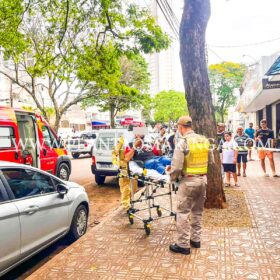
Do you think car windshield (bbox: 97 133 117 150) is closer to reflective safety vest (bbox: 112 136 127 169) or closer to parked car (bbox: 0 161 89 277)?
reflective safety vest (bbox: 112 136 127 169)

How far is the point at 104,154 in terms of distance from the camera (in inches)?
391

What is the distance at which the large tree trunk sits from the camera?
6246 mm

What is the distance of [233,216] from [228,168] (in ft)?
10.9

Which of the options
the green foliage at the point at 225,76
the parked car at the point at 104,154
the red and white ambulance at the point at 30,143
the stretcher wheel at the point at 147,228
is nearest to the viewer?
the stretcher wheel at the point at 147,228

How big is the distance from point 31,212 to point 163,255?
5.84 feet

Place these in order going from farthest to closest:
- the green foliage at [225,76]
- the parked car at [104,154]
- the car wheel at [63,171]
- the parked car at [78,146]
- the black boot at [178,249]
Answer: the green foliage at [225,76], the parked car at [78,146], the car wheel at [63,171], the parked car at [104,154], the black boot at [178,249]

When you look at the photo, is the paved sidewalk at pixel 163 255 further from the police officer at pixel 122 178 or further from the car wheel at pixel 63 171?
the car wheel at pixel 63 171

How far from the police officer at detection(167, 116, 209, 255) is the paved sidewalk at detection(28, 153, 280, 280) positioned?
27 centimetres

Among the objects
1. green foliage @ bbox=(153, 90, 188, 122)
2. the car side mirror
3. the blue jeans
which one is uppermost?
green foliage @ bbox=(153, 90, 188, 122)

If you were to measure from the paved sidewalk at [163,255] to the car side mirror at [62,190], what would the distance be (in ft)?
2.50

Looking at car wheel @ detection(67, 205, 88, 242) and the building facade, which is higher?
the building facade

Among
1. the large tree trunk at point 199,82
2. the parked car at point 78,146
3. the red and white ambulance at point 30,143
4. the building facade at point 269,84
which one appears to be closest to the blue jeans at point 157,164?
the large tree trunk at point 199,82

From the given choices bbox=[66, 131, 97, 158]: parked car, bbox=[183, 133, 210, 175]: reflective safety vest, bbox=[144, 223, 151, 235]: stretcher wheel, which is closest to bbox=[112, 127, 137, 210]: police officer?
bbox=[144, 223, 151, 235]: stretcher wheel

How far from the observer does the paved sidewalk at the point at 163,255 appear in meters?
3.60
